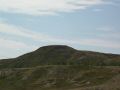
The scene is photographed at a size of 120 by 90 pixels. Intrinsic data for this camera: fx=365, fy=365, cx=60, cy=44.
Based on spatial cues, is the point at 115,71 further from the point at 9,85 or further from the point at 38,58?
the point at 38,58

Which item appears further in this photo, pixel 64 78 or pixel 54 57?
pixel 54 57

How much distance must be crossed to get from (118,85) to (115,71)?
17.6m

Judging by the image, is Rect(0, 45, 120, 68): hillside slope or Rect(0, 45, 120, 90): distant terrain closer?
Rect(0, 45, 120, 90): distant terrain

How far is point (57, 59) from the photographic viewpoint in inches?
5020

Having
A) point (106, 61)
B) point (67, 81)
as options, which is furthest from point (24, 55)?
point (67, 81)

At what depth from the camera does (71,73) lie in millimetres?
77500

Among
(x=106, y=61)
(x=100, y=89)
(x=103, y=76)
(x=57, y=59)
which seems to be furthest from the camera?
(x=57, y=59)

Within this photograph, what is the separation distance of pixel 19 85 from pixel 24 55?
6612 centimetres

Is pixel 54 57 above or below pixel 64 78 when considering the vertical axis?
above

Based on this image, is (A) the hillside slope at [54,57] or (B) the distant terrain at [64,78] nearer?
(B) the distant terrain at [64,78]

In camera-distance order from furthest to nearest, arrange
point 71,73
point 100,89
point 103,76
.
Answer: point 71,73 < point 103,76 < point 100,89

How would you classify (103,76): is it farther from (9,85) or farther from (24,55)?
(24,55)

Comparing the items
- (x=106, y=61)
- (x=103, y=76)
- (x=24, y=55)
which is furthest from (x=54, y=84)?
(x=24, y=55)

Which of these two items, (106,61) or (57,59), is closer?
(106,61)
